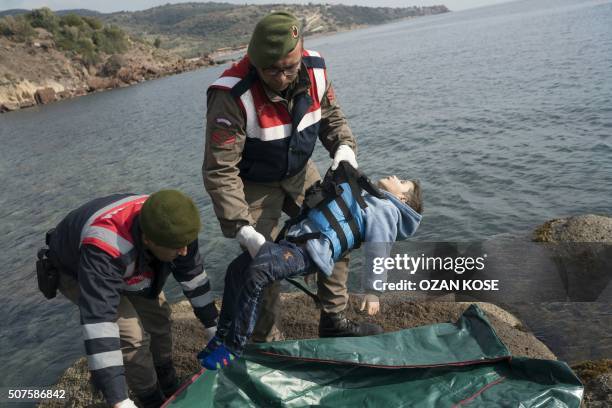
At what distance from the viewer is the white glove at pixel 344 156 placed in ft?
13.1

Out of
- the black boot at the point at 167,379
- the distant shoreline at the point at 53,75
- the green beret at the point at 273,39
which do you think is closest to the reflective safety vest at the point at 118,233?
the black boot at the point at 167,379

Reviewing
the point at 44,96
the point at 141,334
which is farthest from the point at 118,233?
the point at 44,96

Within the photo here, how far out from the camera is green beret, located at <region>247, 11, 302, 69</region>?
3277 millimetres

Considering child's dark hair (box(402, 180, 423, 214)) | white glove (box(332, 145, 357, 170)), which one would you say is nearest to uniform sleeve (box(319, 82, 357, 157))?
white glove (box(332, 145, 357, 170))

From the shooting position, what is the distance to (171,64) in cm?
7662

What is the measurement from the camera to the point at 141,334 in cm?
372

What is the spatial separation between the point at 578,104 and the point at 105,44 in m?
68.8

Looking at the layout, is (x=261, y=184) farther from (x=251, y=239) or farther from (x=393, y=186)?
(x=393, y=186)

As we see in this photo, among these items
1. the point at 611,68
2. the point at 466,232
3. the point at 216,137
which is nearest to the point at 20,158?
the point at 466,232

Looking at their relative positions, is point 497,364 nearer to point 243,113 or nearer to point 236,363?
point 236,363

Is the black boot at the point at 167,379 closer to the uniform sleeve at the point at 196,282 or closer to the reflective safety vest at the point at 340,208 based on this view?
the uniform sleeve at the point at 196,282

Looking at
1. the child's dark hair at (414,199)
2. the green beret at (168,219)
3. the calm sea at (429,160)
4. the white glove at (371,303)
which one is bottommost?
the calm sea at (429,160)

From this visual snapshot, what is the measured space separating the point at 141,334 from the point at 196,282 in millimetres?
561

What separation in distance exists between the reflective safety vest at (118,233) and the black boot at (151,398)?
0.93m
